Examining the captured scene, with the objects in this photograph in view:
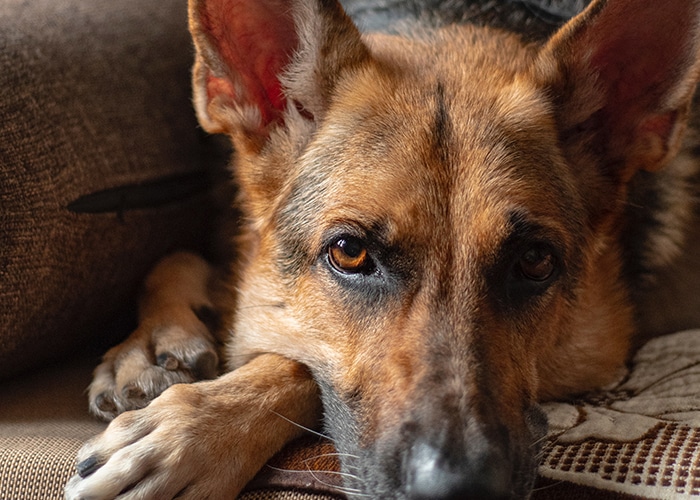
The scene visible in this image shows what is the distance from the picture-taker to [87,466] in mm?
1571

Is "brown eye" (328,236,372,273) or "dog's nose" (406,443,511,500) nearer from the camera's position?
"dog's nose" (406,443,511,500)

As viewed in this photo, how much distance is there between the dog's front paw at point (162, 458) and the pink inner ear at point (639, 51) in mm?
1449

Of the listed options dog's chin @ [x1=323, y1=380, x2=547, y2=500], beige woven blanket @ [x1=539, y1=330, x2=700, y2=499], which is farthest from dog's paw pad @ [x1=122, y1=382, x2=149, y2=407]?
beige woven blanket @ [x1=539, y1=330, x2=700, y2=499]

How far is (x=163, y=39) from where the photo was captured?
2.73 meters

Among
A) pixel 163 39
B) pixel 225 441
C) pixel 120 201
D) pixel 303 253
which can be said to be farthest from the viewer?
pixel 163 39

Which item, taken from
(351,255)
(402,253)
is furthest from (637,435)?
(351,255)

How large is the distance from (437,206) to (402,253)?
15 centimetres

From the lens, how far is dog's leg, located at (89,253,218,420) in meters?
1.98

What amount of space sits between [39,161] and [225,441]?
101cm

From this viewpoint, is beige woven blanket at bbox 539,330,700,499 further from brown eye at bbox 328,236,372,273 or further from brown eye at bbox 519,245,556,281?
brown eye at bbox 328,236,372,273

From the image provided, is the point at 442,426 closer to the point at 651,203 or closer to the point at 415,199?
the point at 415,199

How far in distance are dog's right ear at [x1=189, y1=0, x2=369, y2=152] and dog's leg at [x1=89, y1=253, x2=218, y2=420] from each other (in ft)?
2.00

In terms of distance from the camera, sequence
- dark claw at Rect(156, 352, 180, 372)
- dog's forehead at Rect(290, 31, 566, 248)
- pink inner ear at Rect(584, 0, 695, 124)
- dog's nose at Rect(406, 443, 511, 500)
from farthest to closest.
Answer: dark claw at Rect(156, 352, 180, 372), pink inner ear at Rect(584, 0, 695, 124), dog's forehead at Rect(290, 31, 566, 248), dog's nose at Rect(406, 443, 511, 500)

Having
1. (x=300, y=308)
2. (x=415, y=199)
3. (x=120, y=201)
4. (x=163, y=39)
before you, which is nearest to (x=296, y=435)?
(x=300, y=308)
